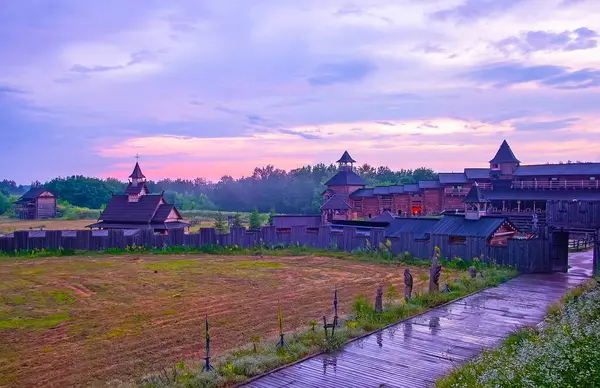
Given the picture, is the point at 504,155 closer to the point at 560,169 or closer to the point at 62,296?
the point at 560,169

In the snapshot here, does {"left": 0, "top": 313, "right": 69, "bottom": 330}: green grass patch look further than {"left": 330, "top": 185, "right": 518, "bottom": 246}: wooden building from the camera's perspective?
No

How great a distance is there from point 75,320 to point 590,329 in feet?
49.8

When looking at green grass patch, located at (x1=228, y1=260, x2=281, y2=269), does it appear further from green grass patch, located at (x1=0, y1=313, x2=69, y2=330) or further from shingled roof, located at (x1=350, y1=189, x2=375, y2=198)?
shingled roof, located at (x1=350, y1=189, x2=375, y2=198)

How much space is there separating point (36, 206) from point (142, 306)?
74.3m

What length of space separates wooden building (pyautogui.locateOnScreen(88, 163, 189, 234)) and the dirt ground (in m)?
11.9

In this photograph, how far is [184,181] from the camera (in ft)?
580

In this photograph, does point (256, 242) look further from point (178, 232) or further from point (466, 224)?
point (466, 224)

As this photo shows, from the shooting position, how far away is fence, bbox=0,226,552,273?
28366mm

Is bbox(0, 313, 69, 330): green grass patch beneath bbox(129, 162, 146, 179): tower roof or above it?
beneath

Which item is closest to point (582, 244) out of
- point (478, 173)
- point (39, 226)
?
point (478, 173)

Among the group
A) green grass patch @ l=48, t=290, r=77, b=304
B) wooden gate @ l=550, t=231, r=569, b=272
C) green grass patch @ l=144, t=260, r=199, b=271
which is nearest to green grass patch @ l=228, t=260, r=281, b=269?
green grass patch @ l=144, t=260, r=199, b=271

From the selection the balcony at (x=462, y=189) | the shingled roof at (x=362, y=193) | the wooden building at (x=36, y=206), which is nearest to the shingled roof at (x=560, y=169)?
the balcony at (x=462, y=189)

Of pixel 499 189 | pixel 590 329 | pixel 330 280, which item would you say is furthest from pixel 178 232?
pixel 499 189

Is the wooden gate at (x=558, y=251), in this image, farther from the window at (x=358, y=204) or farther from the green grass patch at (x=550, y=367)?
the window at (x=358, y=204)
